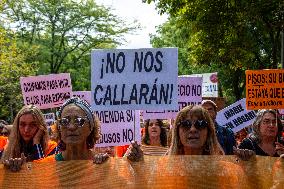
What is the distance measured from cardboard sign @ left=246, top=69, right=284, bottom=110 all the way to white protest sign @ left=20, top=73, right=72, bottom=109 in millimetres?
2432

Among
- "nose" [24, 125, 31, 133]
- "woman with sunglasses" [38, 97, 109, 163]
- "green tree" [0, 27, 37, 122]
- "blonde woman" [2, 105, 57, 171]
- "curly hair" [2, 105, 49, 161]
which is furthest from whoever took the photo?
"green tree" [0, 27, 37, 122]

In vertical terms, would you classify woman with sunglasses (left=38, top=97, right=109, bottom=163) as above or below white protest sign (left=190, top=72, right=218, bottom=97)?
below

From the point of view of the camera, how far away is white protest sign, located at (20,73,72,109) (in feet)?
30.2

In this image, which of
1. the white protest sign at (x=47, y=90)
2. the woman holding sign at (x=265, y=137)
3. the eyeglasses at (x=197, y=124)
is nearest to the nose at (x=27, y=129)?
the eyeglasses at (x=197, y=124)

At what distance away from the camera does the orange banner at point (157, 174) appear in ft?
14.8

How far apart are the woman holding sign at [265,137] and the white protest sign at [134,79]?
148cm

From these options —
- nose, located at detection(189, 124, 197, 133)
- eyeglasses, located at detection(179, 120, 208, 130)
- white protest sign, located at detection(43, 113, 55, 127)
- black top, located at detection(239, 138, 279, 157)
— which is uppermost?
eyeglasses, located at detection(179, 120, 208, 130)

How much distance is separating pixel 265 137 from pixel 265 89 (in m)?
1.97

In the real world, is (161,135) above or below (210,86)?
below

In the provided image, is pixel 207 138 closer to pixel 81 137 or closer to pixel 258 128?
pixel 81 137

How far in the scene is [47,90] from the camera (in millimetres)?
9266

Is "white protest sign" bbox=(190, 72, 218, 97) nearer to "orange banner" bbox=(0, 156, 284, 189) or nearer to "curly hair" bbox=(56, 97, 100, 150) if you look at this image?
"curly hair" bbox=(56, 97, 100, 150)

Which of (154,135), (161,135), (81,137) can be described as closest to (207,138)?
(81,137)

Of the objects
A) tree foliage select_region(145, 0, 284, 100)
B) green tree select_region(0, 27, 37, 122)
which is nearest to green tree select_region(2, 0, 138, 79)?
green tree select_region(0, 27, 37, 122)
